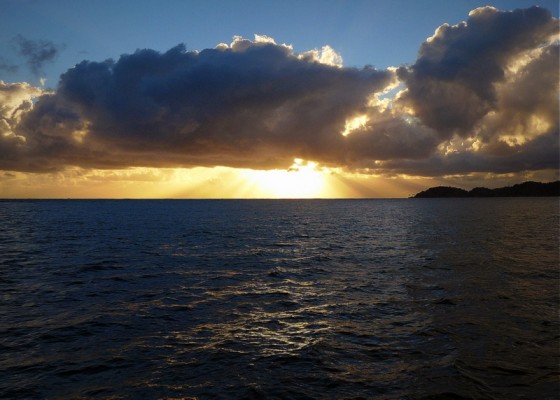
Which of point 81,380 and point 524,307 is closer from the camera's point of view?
point 81,380

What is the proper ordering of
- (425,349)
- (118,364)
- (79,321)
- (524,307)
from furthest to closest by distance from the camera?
(524,307) → (79,321) → (425,349) → (118,364)

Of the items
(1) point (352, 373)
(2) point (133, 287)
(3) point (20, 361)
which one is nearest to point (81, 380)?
(3) point (20, 361)

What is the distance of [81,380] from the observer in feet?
41.6

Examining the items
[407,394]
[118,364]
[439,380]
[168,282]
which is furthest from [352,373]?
[168,282]

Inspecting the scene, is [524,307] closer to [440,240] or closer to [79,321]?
[79,321]

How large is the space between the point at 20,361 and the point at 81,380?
10.9ft

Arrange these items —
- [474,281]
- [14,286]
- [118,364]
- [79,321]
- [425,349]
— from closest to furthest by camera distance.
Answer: [118,364]
[425,349]
[79,321]
[14,286]
[474,281]

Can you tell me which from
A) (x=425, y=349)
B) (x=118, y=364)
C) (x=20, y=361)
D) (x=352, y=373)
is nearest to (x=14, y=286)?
(x=20, y=361)

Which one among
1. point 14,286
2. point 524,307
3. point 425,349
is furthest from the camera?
point 14,286

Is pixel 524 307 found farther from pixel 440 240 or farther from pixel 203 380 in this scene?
pixel 440 240

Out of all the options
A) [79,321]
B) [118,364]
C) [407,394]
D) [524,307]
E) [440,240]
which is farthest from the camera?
[440,240]

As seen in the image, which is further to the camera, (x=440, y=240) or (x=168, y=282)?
(x=440, y=240)

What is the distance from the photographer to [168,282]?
28016mm

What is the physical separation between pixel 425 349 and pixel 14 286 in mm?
26719
